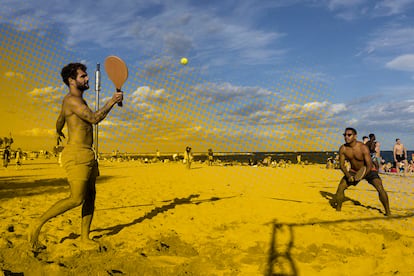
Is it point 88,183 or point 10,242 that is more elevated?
point 88,183

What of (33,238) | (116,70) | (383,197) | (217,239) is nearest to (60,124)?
(116,70)

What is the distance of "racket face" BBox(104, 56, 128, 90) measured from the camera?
157 inches

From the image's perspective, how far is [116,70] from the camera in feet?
13.4

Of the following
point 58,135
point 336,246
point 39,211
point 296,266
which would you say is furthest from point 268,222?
point 39,211

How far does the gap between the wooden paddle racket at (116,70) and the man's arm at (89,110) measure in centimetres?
50

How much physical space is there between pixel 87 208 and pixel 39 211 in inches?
110

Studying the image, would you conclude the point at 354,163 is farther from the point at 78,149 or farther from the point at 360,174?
the point at 78,149

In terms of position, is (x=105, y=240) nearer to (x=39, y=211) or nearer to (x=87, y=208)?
(x=87, y=208)

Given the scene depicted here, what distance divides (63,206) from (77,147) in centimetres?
67

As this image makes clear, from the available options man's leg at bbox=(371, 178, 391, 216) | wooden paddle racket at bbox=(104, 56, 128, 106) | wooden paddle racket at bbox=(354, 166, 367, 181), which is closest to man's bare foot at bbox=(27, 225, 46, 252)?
wooden paddle racket at bbox=(104, 56, 128, 106)

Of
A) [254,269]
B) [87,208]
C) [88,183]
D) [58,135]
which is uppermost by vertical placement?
[58,135]

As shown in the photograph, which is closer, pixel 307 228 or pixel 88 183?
pixel 88 183

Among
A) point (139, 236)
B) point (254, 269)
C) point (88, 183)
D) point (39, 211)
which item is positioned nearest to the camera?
point (254, 269)

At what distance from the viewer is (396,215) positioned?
5898 mm
